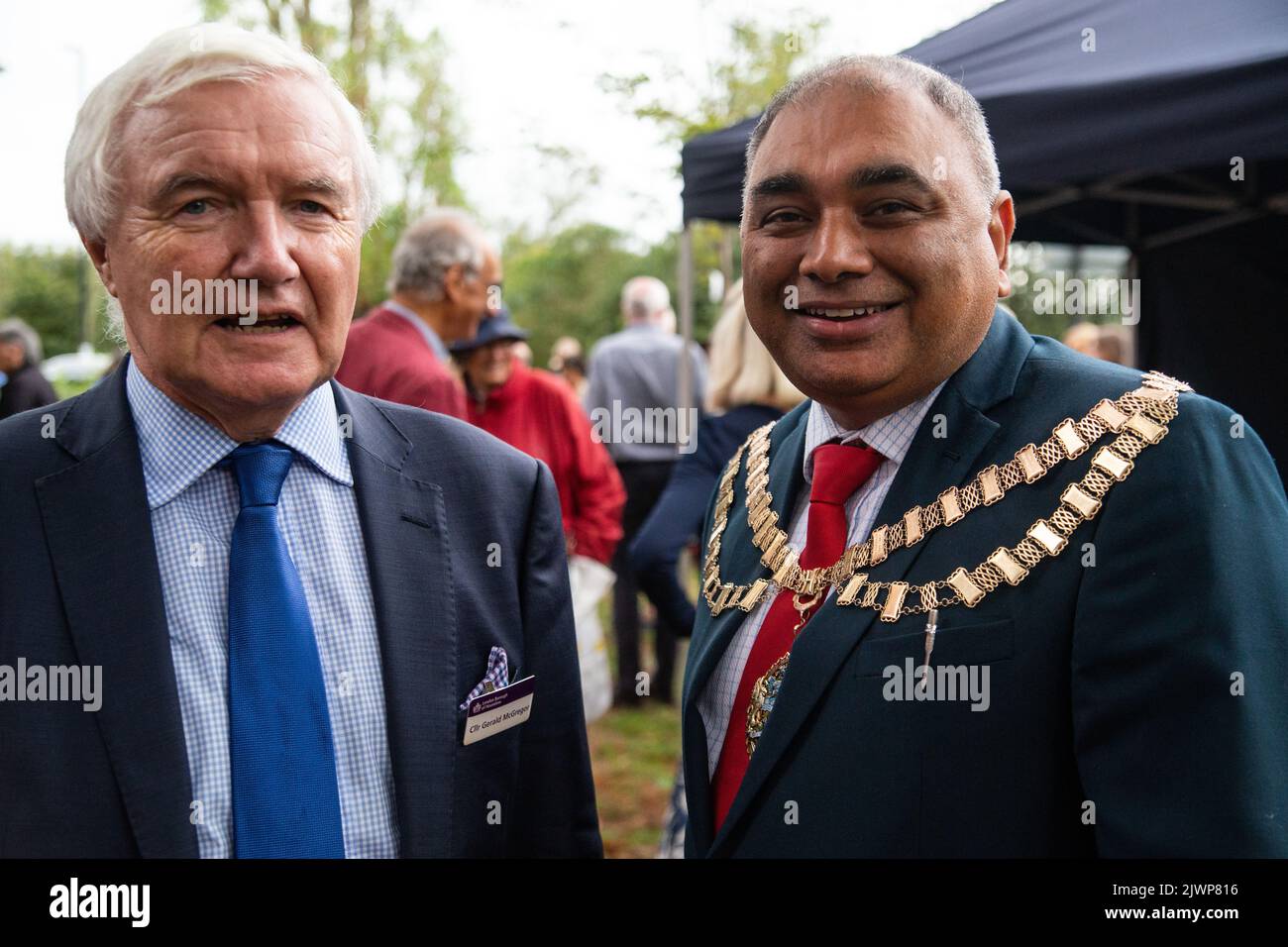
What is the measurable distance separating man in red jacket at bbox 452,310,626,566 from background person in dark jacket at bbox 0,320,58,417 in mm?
4215

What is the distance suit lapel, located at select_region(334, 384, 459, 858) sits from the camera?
62.6 inches

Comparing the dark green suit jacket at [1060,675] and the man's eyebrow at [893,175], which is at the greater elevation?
the man's eyebrow at [893,175]

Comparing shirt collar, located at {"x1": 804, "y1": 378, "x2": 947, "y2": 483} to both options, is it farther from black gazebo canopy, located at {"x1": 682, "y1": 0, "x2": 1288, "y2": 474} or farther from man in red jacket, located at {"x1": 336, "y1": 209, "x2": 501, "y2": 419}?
man in red jacket, located at {"x1": 336, "y1": 209, "x2": 501, "y2": 419}

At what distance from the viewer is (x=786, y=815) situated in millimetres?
1669

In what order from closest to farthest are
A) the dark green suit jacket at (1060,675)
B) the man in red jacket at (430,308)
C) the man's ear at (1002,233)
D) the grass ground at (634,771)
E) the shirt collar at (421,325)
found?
the dark green suit jacket at (1060,675), the man's ear at (1002,233), the man in red jacket at (430,308), the shirt collar at (421,325), the grass ground at (634,771)

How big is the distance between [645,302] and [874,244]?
552 centimetres

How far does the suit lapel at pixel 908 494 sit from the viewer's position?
5.47 feet

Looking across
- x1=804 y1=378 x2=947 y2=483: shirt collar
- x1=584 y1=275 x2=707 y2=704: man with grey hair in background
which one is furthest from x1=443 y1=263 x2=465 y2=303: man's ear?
x1=584 y1=275 x2=707 y2=704: man with grey hair in background

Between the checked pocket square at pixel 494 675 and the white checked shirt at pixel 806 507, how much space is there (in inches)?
14.7

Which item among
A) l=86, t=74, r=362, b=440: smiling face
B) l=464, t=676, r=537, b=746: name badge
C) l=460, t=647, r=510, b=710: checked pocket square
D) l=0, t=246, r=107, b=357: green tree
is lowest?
l=464, t=676, r=537, b=746: name badge

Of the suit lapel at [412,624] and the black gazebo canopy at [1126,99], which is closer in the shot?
the suit lapel at [412,624]

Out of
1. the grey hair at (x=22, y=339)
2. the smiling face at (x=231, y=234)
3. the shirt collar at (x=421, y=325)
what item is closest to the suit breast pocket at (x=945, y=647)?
the smiling face at (x=231, y=234)

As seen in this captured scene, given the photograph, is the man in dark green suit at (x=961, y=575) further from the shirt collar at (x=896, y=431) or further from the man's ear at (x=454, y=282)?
the man's ear at (x=454, y=282)

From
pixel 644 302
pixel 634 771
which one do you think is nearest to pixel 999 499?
pixel 634 771
